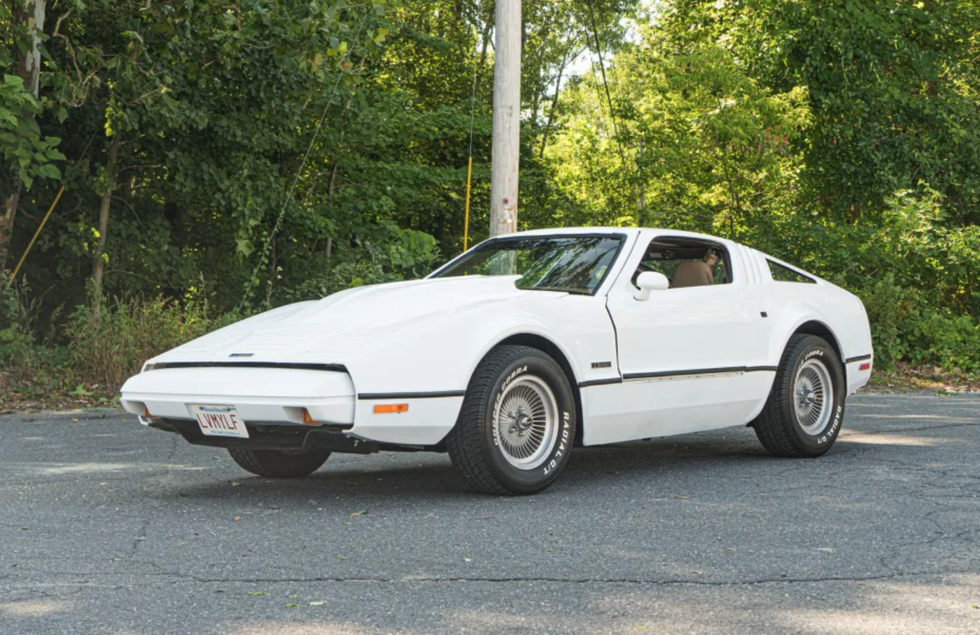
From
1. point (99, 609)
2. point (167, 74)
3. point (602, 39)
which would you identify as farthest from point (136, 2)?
point (602, 39)

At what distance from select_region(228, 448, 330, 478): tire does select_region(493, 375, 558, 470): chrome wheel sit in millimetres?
1289

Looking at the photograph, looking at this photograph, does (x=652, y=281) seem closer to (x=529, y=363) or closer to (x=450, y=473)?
(x=529, y=363)

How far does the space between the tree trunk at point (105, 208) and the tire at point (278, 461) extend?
8412mm

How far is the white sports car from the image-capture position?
5445mm

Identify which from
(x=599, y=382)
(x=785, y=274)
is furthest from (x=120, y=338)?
(x=599, y=382)

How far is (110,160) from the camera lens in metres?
14.6

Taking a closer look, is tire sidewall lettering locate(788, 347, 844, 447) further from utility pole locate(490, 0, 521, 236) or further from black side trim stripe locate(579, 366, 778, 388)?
utility pole locate(490, 0, 521, 236)

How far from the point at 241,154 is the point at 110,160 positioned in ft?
5.26

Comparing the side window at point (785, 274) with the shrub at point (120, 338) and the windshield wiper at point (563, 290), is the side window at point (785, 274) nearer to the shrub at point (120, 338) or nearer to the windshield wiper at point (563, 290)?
the windshield wiper at point (563, 290)

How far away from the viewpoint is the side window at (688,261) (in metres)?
7.20

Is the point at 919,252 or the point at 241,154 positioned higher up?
the point at 241,154

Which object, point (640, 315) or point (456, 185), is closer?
point (640, 315)

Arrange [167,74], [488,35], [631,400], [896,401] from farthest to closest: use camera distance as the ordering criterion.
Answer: [488,35] → [167,74] → [896,401] → [631,400]

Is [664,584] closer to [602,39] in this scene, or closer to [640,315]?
[640,315]
